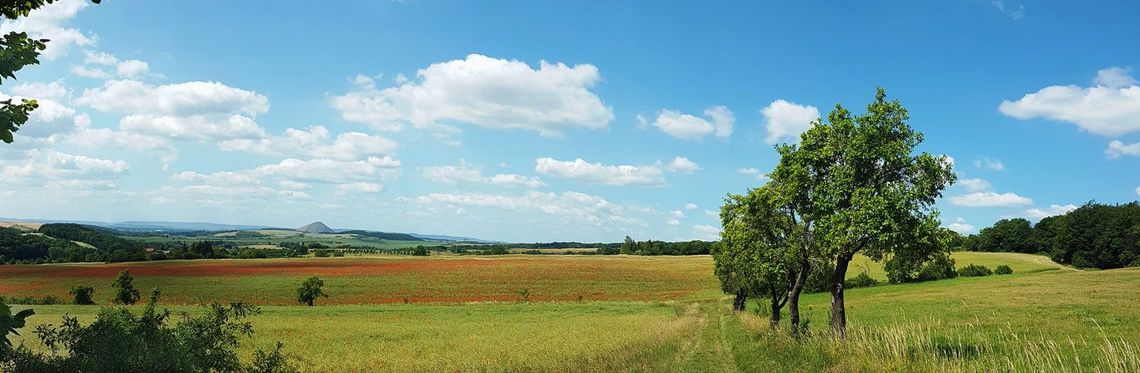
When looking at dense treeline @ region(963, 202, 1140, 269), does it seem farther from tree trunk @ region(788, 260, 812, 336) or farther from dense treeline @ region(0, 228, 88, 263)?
dense treeline @ region(0, 228, 88, 263)

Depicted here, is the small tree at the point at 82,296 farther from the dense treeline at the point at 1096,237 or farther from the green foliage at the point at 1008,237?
the green foliage at the point at 1008,237

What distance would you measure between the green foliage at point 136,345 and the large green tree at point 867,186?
18624 millimetres

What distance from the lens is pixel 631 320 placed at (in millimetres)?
45188

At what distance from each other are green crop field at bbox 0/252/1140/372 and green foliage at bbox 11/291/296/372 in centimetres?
1137

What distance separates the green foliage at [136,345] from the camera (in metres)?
8.67

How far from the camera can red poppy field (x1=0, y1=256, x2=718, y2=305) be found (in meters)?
71.5

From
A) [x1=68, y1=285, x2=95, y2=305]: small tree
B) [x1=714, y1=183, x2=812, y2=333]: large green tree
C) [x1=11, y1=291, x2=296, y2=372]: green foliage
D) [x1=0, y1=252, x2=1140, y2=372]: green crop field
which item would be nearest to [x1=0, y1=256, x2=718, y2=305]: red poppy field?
[x1=0, y1=252, x2=1140, y2=372]: green crop field

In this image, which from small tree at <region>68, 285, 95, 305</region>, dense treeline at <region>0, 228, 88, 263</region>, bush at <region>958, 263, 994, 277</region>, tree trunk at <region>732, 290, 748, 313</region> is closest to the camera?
tree trunk at <region>732, 290, 748, 313</region>

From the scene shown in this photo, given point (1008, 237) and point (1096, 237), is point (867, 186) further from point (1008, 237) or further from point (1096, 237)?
point (1008, 237)

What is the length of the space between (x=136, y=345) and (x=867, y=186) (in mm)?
21779

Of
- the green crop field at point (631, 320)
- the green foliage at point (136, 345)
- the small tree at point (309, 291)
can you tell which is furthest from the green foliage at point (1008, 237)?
the green foliage at point (136, 345)

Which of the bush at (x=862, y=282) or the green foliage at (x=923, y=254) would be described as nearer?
the green foliage at (x=923, y=254)

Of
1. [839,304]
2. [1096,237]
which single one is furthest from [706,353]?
[1096,237]

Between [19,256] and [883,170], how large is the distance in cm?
13280
